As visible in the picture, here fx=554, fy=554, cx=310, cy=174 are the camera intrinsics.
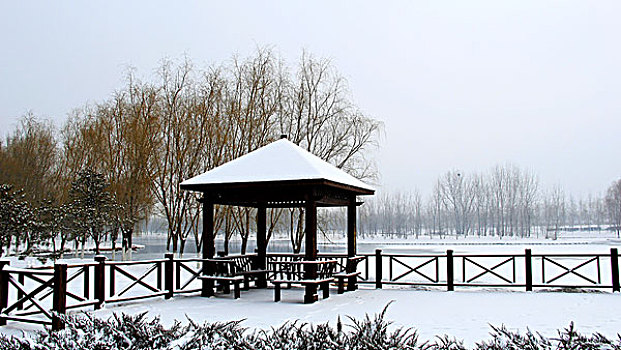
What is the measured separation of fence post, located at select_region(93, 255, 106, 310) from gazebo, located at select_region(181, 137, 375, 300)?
8.15 ft

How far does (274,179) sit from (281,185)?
186 millimetres

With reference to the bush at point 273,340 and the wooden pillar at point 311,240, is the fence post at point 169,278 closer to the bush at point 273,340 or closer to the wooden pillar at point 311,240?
the wooden pillar at point 311,240

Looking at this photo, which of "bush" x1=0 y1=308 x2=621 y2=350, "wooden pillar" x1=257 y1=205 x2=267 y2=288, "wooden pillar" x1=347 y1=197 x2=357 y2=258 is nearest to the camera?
"bush" x1=0 y1=308 x2=621 y2=350

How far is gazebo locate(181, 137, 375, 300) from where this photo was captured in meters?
11.1

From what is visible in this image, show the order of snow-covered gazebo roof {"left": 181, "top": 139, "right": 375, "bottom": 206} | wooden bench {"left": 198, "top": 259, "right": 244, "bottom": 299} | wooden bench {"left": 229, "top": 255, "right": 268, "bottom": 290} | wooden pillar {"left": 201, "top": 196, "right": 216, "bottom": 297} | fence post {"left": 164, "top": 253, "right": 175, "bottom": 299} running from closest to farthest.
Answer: snow-covered gazebo roof {"left": 181, "top": 139, "right": 375, "bottom": 206} < wooden bench {"left": 198, "top": 259, "right": 244, "bottom": 299} < fence post {"left": 164, "top": 253, "right": 175, "bottom": 299} < wooden pillar {"left": 201, "top": 196, "right": 216, "bottom": 297} < wooden bench {"left": 229, "top": 255, "right": 268, "bottom": 290}

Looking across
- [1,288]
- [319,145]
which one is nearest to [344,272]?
[1,288]

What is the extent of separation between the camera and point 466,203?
74.2 metres

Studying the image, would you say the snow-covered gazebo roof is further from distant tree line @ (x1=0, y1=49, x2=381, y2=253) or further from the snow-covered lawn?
distant tree line @ (x1=0, y1=49, x2=381, y2=253)

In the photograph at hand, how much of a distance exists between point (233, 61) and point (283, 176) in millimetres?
14264

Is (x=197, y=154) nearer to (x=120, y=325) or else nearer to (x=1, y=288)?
(x=1, y=288)

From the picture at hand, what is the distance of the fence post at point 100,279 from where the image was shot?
9812 mm

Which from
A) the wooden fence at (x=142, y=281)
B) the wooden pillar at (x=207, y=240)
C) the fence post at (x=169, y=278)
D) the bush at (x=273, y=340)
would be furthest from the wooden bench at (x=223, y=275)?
the bush at (x=273, y=340)

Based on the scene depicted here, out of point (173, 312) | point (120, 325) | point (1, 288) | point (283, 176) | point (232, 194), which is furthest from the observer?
point (232, 194)

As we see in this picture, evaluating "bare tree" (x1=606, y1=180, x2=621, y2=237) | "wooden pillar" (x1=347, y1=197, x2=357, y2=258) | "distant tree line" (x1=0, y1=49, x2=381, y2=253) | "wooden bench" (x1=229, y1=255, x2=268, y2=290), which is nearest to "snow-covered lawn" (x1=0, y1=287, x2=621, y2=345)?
"wooden bench" (x1=229, y1=255, x2=268, y2=290)
